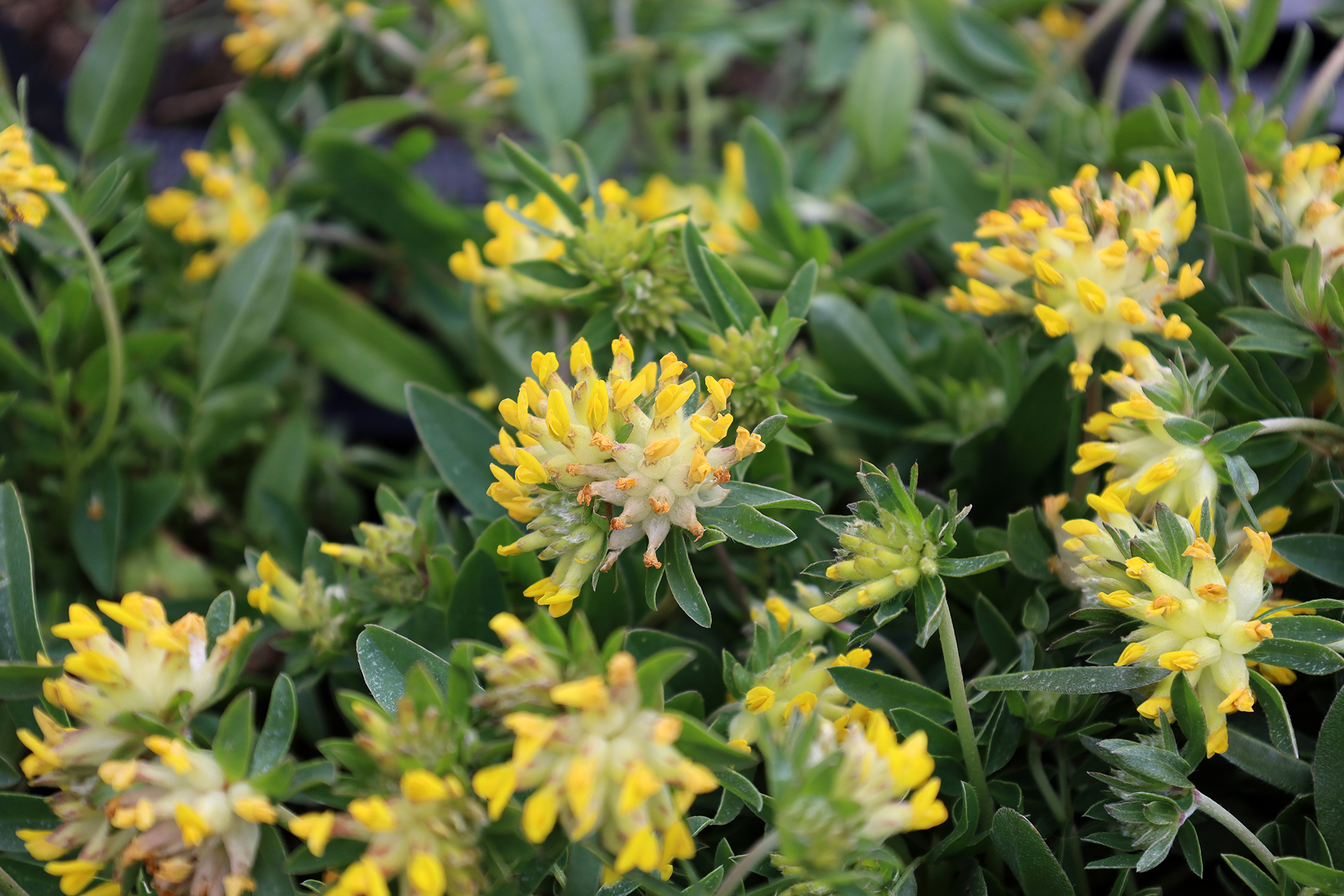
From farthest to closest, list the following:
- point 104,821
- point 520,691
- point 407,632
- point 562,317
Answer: point 562,317 → point 407,632 → point 104,821 → point 520,691

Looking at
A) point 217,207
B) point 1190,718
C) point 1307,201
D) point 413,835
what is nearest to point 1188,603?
point 1190,718

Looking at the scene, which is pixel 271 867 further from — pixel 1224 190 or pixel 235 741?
pixel 1224 190

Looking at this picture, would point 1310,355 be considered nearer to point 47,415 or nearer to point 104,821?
point 104,821

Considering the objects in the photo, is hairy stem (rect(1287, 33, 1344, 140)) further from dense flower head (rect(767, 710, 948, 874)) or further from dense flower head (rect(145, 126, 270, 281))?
dense flower head (rect(145, 126, 270, 281))

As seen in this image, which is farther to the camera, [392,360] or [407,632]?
[392,360]

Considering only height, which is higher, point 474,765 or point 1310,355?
point 1310,355

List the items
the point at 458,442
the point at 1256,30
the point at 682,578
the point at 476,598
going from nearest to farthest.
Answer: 1. the point at 682,578
2. the point at 476,598
3. the point at 458,442
4. the point at 1256,30

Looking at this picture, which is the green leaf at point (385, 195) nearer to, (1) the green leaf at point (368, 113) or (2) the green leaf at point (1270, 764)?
(1) the green leaf at point (368, 113)

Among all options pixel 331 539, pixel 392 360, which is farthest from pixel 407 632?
pixel 392 360
